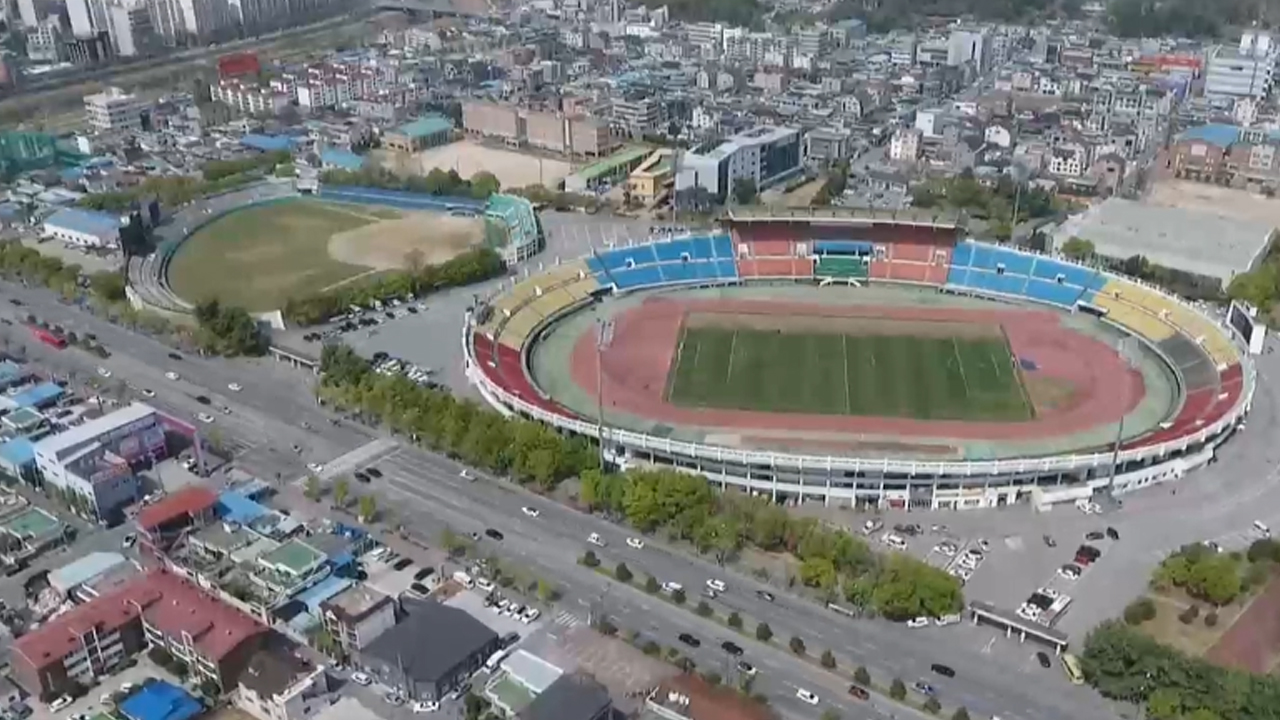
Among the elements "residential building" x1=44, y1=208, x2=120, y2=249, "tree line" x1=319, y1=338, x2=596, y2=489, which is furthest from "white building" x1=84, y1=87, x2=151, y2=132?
"tree line" x1=319, y1=338, x2=596, y2=489

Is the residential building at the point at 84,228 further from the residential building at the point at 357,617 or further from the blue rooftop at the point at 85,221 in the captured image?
the residential building at the point at 357,617

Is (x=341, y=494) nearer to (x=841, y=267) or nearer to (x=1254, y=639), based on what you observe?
(x=1254, y=639)

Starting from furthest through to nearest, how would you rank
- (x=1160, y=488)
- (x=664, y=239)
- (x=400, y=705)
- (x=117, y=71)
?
1. (x=117, y=71)
2. (x=664, y=239)
3. (x=1160, y=488)
4. (x=400, y=705)

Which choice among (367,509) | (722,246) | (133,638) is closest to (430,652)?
(367,509)

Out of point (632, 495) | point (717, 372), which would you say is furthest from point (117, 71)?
point (632, 495)

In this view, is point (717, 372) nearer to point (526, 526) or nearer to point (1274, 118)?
point (526, 526)

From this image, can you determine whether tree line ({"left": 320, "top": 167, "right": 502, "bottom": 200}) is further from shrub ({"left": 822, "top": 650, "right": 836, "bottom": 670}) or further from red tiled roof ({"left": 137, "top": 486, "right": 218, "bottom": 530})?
shrub ({"left": 822, "top": 650, "right": 836, "bottom": 670})

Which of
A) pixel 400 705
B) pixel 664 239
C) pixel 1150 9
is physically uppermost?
pixel 1150 9
